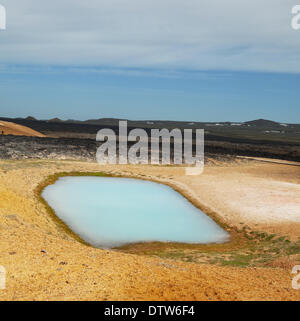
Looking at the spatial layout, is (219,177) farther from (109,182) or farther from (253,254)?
(253,254)

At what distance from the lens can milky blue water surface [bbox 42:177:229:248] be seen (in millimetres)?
19312

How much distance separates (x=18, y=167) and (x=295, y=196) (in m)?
25.7

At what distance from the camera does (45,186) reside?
1148 inches

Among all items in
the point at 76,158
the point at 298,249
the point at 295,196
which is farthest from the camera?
the point at 76,158

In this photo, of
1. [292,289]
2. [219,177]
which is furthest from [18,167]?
[292,289]

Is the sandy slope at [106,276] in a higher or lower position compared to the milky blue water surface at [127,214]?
higher

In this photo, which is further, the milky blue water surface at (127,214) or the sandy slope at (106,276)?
the milky blue water surface at (127,214)

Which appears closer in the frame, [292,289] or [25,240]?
[292,289]

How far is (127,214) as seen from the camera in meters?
23.1

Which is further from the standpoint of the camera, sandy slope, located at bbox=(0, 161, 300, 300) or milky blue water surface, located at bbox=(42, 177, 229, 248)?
milky blue water surface, located at bbox=(42, 177, 229, 248)

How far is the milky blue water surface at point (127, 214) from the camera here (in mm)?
19312

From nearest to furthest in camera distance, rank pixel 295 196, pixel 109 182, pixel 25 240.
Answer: pixel 25 240 < pixel 295 196 < pixel 109 182

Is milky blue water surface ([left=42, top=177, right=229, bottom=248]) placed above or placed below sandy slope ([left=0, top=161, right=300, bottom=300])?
below
